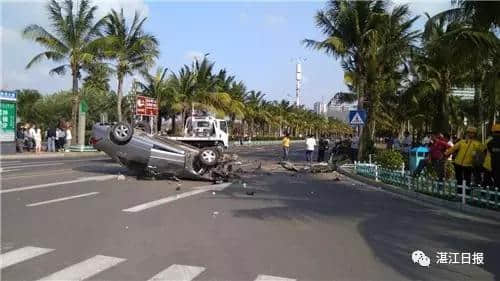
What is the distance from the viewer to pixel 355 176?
20828mm

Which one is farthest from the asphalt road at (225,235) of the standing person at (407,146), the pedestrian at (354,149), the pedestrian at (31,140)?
the pedestrian at (31,140)

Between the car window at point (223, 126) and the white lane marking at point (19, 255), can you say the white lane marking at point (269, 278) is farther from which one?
the car window at point (223, 126)

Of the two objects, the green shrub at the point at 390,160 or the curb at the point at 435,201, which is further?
the green shrub at the point at 390,160

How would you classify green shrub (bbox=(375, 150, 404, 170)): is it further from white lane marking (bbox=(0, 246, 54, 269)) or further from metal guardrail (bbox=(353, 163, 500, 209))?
white lane marking (bbox=(0, 246, 54, 269))

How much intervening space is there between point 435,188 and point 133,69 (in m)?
30.2

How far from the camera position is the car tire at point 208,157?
56.6 feet

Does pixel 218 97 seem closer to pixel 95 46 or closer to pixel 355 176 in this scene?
pixel 95 46

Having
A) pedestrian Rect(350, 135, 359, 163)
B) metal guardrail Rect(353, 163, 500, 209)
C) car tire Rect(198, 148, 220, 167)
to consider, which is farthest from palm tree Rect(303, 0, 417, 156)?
car tire Rect(198, 148, 220, 167)

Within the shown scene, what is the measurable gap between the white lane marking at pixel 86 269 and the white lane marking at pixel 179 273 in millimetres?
726

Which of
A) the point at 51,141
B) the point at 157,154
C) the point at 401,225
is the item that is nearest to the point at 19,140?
the point at 51,141

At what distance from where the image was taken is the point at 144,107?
41719mm

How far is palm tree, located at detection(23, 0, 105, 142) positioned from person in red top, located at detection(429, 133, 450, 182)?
26.1m

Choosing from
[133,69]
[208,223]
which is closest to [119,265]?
[208,223]

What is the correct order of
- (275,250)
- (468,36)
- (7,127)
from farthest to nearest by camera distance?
(7,127)
(468,36)
(275,250)
